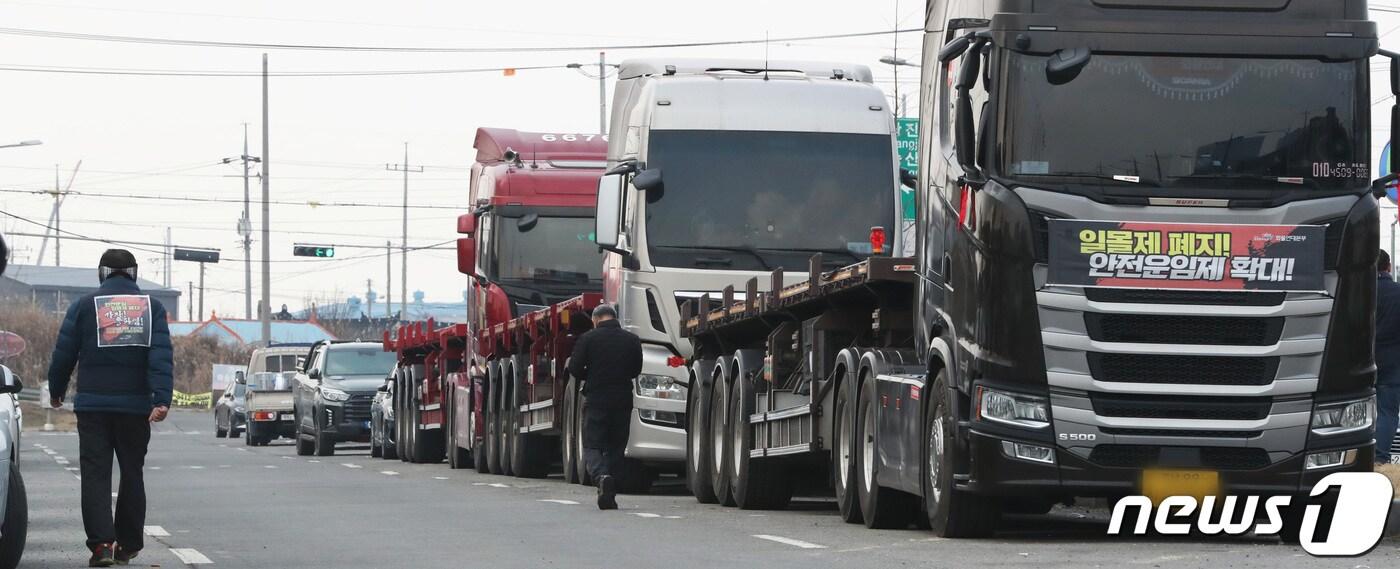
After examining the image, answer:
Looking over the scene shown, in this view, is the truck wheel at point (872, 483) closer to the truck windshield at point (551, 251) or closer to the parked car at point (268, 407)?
the truck windshield at point (551, 251)

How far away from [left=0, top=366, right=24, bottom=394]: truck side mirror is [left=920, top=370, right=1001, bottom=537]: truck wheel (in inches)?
189

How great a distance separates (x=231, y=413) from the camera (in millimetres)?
53062

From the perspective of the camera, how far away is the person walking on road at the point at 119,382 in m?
12.7

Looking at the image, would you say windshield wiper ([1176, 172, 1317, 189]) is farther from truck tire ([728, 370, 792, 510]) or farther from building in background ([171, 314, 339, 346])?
building in background ([171, 314, 339, 346])

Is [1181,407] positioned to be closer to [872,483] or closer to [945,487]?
[945,487]

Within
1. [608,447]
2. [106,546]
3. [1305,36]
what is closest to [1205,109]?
[1305,36]

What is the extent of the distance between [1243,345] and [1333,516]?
1200 mm

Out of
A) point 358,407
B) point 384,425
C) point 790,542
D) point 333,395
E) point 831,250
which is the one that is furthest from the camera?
point 358,407

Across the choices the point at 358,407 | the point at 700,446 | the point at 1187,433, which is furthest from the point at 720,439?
the point at 358,407

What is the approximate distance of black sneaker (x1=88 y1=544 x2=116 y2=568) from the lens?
12.4m

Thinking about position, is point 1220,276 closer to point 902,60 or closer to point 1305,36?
point 1305,36

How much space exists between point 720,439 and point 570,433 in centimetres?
446

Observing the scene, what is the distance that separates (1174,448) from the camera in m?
12.6

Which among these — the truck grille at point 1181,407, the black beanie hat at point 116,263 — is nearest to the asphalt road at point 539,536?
the truck grille at point 1181,407
